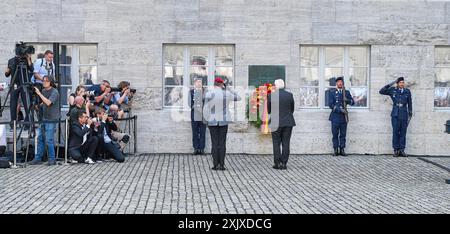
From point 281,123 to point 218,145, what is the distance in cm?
140

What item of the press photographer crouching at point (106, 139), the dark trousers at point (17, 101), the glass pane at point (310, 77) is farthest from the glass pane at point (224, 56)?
the dark trousers at point (17, 101)

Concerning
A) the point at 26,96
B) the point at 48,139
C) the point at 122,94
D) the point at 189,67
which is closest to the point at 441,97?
the point at 189,67

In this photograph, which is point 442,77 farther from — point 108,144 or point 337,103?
point 108,144

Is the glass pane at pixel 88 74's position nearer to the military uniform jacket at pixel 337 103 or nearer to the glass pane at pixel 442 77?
the military uniform jacket at pixel 337 103

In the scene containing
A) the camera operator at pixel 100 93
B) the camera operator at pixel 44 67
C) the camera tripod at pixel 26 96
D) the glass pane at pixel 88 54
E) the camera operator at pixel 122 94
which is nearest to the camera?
the camera tripod at pixel 26 96

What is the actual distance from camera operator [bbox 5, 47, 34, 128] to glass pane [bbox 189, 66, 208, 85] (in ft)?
13.9

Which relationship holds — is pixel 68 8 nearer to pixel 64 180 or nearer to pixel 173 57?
pixel 173 57

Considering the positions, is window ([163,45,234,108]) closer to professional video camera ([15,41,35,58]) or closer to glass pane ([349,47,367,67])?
glass pane ([349,47,367,67])

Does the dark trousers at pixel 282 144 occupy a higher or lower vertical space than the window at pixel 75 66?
lower

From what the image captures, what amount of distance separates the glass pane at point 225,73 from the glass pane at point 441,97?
5080 millimetres

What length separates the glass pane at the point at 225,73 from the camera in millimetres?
20875

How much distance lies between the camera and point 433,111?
2089 cm

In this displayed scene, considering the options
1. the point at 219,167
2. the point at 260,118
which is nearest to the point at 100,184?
the point at 219,167
